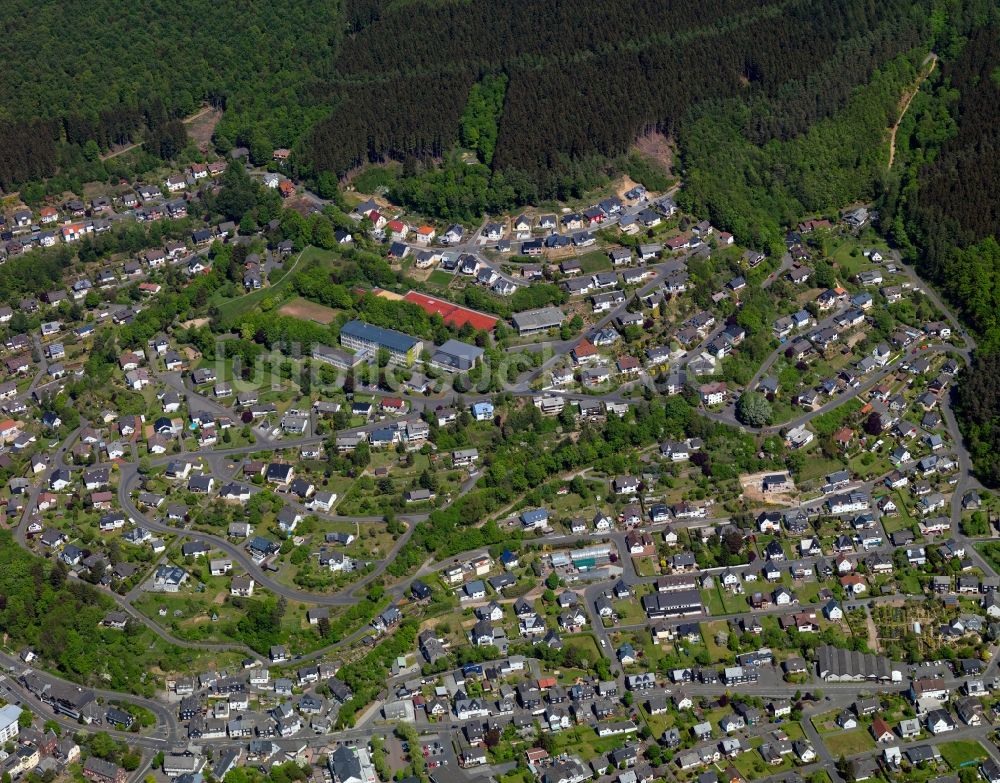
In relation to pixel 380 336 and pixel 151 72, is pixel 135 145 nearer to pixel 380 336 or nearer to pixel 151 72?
pixel 151 72

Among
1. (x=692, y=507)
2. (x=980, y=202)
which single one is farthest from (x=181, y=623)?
(x=980, y=202)

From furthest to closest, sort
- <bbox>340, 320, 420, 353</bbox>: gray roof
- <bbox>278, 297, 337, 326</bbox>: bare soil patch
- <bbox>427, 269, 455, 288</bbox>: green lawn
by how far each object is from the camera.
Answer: <bbox>427, 269, 455, 288</bbox>: green lawn, <bbox>278, 297, 337, 326</bbox>: bare soil patch, <bbox>340, 320, 420, 353</bbox>: gray roof

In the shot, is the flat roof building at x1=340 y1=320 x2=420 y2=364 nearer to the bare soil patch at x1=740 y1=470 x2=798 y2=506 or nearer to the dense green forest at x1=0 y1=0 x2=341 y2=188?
the bare soil patch at x1=740 y1=470 x2=798 y2=506

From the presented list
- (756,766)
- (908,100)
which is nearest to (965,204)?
(908,100)

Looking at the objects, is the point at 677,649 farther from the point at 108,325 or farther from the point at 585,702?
the point at 108,325

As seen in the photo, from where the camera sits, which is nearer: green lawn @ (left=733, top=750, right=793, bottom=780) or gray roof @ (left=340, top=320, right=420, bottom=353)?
green lawn @ (left=733, top=750, right=793, bottom=780)

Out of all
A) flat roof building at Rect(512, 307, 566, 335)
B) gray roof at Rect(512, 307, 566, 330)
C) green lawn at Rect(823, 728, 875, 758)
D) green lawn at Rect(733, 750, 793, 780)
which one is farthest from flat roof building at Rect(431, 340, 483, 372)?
green lawn at Rect(823, 728, 875, 758)
